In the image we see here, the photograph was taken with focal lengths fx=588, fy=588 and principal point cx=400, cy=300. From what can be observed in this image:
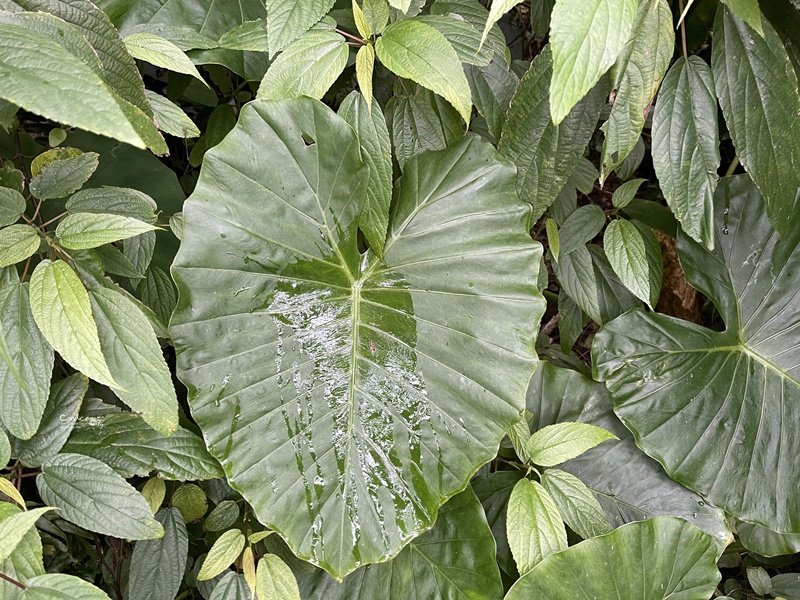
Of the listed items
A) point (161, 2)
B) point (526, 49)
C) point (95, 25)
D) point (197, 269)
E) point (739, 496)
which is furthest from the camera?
point (526, 49)

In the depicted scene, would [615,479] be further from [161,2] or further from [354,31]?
[161,2]

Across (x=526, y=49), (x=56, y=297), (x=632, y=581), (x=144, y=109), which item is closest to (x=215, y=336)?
(x=56, y=297)

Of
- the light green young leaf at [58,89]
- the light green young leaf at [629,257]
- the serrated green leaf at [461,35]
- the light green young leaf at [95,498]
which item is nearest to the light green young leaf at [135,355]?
the light green young leaf at [95,498]

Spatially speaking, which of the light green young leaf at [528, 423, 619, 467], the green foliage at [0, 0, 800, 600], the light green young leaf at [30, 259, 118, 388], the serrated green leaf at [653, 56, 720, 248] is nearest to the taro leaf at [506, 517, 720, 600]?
the green foliage at [0, 0, 800, 600]

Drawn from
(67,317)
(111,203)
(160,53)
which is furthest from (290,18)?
(67,317)

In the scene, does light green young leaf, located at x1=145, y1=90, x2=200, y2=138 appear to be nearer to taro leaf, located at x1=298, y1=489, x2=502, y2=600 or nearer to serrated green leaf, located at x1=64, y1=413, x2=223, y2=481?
serrated green leaf, located at x1=64, y1=413, x2=223, y2=481

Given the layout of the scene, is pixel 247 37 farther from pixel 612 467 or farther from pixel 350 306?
pixel 612 467
